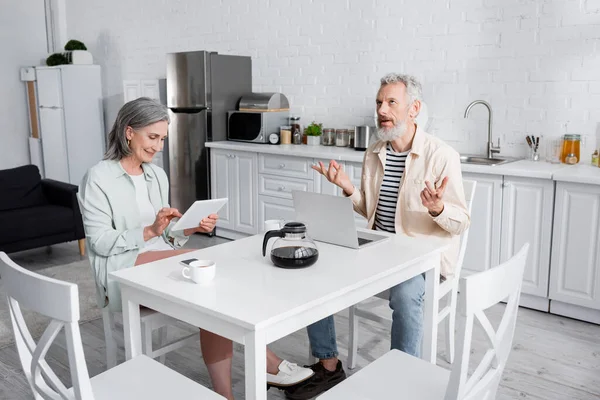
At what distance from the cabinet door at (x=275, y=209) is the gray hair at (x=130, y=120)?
7.54ft

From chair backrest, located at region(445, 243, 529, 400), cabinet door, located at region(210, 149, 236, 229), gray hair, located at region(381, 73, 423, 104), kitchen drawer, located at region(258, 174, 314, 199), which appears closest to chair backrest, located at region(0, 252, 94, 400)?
chair backrest, located at region(445, 243, 529, 400)

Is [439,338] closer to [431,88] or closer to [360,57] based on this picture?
[431,88]

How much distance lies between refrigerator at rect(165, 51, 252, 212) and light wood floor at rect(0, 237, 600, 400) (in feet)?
7.23

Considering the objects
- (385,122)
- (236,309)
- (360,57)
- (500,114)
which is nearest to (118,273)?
(236,309)

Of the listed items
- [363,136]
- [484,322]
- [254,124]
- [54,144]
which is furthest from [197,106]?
[484,322]

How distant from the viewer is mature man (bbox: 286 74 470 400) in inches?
95.5

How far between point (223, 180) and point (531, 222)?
2696 millimetres

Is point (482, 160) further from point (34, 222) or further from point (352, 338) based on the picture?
point (34, 222)

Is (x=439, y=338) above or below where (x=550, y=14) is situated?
below

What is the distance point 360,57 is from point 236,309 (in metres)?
3.54

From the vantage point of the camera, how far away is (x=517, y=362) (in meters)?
2.93

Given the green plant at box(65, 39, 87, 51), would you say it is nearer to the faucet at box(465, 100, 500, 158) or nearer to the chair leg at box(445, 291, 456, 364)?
the faucet at box(465, 100, 500, 158)

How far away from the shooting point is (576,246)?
11.0 feet

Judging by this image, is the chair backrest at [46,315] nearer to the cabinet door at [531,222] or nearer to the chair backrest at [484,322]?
the chair backrest at [484,322]
